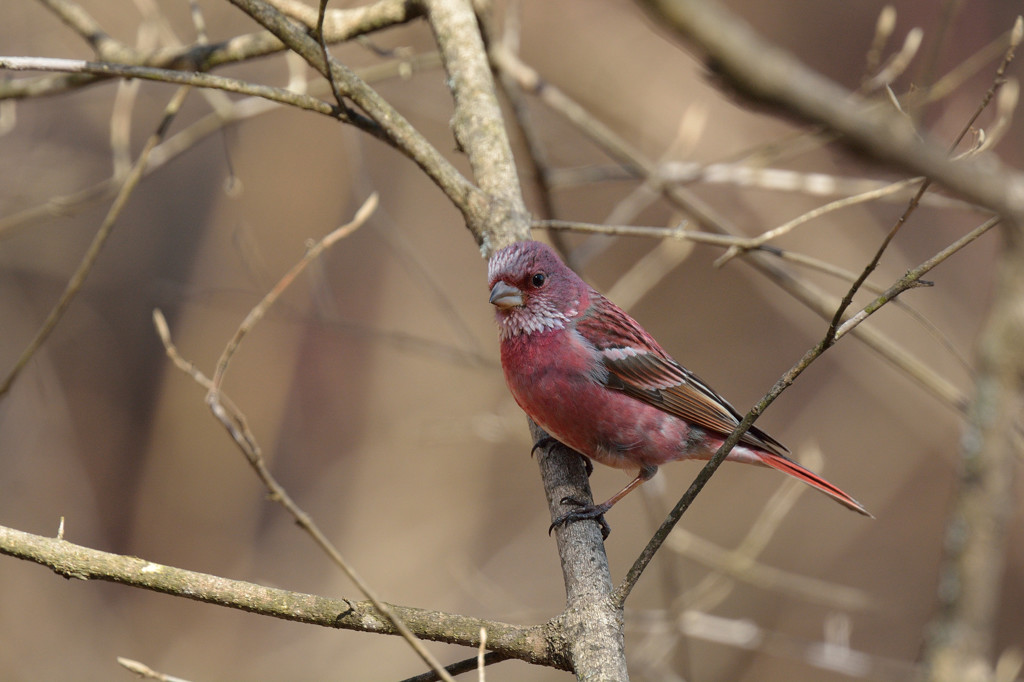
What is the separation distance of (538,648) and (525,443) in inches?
239

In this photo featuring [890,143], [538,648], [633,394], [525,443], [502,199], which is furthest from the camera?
[525,443]

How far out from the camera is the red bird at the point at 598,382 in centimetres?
386

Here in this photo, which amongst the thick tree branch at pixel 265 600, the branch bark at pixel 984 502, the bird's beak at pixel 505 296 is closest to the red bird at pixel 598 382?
the bird's beak at pixel 505 296

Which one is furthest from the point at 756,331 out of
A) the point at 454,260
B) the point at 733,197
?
the point at 454,260

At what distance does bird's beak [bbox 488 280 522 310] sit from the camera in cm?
394

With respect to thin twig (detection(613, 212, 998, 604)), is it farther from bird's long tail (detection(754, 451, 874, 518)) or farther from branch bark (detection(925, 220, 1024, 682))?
bird's long tail (detection(754, 451, 874, 518))

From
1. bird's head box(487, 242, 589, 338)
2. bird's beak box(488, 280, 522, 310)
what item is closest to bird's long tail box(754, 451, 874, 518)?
bird's head box(487, 242, 589, 338)

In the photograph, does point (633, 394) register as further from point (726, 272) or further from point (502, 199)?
point (726, 272)

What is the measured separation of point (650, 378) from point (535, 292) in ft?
Result: 2.50

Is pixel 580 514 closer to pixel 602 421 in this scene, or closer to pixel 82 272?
pixel 602 421

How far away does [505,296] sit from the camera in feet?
13.2

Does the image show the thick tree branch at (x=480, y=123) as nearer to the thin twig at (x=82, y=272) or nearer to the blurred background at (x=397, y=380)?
the thin twig at (x=82, y=272)

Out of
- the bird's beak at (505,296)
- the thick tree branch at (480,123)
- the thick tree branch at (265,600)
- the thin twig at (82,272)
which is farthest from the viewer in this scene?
the bird's beak at (505,296)

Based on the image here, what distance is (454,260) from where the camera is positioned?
842 centimetres
